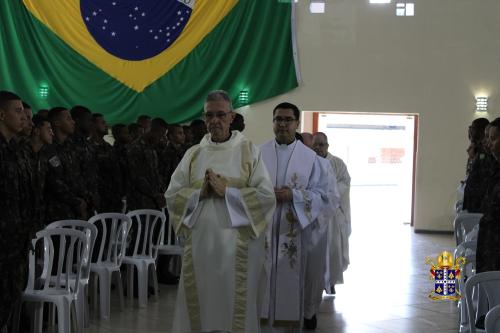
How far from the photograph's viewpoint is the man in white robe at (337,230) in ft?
22.5

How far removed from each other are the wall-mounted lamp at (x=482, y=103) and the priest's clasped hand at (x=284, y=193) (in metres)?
8.04

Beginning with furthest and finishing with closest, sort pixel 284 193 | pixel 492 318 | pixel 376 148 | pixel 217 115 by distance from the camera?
pixel 376 148 → pixel 284 193 → pixel 217 115 → pixel 492 318

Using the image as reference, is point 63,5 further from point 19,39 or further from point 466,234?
point 466,234

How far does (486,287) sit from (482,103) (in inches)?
354

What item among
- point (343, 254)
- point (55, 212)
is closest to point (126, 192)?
point (55, 212)

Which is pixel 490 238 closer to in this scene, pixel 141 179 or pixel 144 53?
pixel 141 179

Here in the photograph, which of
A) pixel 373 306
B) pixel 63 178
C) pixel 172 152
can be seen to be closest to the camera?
pixel 63 178

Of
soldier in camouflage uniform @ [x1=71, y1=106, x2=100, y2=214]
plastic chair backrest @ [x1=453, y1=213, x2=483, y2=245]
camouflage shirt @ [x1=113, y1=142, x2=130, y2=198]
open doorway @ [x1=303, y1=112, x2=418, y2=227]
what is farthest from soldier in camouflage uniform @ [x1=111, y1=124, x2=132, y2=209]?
open doorway @ [x1=303, y1=112, x2=418, y2=227]

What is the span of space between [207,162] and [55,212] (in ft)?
6.85

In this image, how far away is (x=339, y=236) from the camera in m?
6.98

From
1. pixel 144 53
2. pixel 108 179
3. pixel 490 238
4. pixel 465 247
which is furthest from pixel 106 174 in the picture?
pixel 144 53

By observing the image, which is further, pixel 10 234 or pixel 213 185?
pixel 10 234

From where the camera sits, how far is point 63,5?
12.2 metres

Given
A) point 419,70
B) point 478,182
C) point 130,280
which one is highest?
point 419,70
